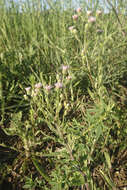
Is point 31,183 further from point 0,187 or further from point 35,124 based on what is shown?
point 35,124

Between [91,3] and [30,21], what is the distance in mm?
714

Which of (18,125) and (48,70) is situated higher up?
(48,70)

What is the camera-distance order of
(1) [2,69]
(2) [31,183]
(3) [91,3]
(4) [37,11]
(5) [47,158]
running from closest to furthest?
(2) [31,183], (5) [47,158], (1) [2,69], (3) [91,3], (4) [37,11]

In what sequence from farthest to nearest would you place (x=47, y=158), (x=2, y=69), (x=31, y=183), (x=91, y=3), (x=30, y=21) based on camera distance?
(x=30, y=21) → (x=91, y=3) → (x=2, y=69) → (x=47, y=158) → (x=31, y=183)

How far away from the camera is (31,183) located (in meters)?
0.89

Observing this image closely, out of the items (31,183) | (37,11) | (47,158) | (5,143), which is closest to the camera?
(31,183)

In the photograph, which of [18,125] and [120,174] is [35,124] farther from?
[120,174]

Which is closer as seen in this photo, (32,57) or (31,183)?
(31,183)

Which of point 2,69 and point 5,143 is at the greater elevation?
point 2,69

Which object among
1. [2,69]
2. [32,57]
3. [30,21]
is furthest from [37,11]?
[2,69]

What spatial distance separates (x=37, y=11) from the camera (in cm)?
217

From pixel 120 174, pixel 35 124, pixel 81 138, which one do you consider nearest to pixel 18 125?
pixel 35 124

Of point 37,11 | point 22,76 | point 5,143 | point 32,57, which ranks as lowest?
point 5,143

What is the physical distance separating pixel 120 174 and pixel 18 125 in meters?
0.67
